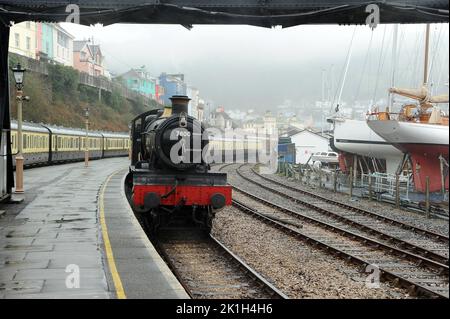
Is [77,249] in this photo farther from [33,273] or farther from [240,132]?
[240,132]

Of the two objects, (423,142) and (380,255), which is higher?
(423,142)

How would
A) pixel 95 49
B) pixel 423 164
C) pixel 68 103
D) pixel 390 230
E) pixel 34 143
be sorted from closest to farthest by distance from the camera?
1. pixel 423 164
2. pixel 390 230
3. pixel 34 143
4. pixel 68 103
5. pixel 95 49

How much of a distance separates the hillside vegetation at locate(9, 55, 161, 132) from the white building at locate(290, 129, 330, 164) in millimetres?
17094

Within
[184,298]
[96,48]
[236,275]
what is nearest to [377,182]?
[236,275]

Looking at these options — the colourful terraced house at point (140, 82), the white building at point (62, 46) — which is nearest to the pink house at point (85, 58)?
the white building at point (62, 46)

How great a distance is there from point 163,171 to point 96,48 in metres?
78.5

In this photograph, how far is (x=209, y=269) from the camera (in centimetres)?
1056

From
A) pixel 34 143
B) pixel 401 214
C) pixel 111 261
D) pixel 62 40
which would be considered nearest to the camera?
pixel 111 261

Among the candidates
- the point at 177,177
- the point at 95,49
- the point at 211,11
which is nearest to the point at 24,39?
the point at 95,49

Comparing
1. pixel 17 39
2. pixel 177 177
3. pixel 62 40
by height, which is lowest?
pixel 177 177

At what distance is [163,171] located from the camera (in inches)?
504

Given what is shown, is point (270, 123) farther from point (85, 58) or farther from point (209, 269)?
point (209, 269)

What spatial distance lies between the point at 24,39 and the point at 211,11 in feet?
188
